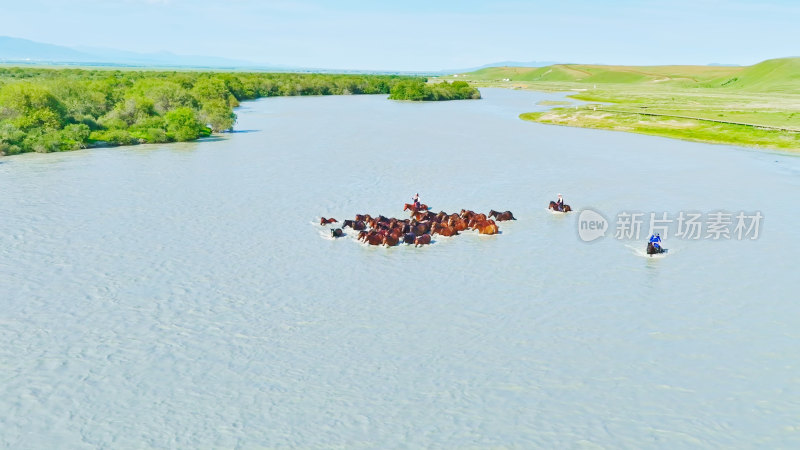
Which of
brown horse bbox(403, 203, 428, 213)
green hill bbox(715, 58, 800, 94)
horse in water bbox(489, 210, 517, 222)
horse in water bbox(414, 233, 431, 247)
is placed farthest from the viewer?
green hill bbox(715, 58, 800, 94)

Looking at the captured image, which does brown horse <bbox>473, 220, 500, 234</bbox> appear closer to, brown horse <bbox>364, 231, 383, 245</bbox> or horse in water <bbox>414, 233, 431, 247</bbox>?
horse in water <bbox>414, 233, 431, 247</bbox>

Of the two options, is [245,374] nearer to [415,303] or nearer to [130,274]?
[415,303]

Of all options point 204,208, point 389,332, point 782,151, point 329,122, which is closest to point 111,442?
point 389,332

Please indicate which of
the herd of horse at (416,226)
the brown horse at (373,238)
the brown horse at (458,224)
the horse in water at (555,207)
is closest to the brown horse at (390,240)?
the herd of horse at (416,226)

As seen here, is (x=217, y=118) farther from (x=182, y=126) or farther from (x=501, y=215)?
(x=501, y=215)

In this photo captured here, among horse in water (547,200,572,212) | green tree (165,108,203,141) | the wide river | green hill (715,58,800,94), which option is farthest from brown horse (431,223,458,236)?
green hill (715,58,800,94)
